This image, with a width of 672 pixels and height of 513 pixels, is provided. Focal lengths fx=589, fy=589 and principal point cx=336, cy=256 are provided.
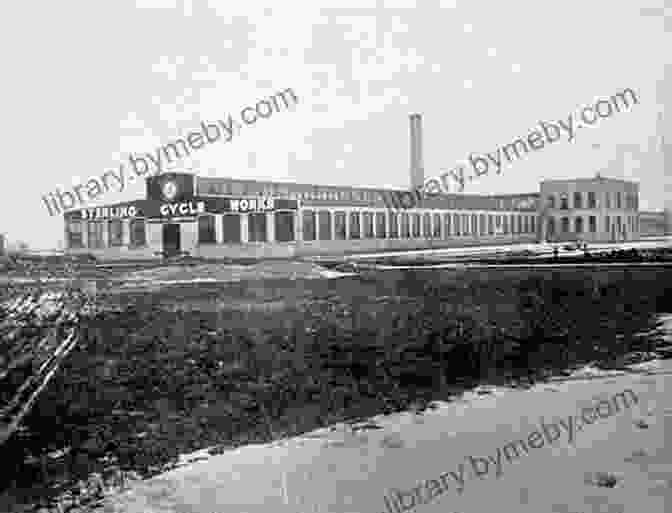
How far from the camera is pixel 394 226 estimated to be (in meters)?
55.2

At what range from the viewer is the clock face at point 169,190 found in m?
44.4

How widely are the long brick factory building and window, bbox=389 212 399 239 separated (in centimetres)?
9

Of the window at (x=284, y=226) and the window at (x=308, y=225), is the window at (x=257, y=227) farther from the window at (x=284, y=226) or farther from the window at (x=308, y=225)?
the window at (x=308, y=225)

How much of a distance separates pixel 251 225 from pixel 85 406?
3620 centimetres

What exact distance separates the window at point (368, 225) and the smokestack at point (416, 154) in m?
10.3

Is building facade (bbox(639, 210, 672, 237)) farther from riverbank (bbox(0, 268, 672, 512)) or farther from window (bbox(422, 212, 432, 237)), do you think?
riverbank (bbox(0, 268, 672, 512))

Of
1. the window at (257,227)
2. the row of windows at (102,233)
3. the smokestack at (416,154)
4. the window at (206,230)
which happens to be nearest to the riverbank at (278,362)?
the window at (257,227)

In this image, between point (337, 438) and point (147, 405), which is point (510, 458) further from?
point (147, 405)

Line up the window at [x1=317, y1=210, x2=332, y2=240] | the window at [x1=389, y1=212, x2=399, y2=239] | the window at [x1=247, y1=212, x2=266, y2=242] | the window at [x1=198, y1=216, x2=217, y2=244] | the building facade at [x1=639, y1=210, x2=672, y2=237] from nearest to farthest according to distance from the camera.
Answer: the window at [x1=247, y1=212, x2=266, y2=242] < the window at [x1=198, y1=216, x2=217, y2=244] < the window at [x1=317, y1=210, x2=332, y2=240] < the window at [x1=389, y1=212, x2=399, y2=239] < the building facade at [x1=639, y1=210, x2=672, y2=237]

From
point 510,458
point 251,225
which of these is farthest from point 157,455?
point 251,225

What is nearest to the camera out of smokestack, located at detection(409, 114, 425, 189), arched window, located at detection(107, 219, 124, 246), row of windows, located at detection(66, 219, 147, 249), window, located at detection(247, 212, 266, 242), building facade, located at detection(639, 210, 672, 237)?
window, located at detection(247, 212, 266, 242)

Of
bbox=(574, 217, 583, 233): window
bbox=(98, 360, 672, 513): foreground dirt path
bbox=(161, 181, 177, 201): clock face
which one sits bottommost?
bbox=(98, 360, 672, 513): foreground dirt path

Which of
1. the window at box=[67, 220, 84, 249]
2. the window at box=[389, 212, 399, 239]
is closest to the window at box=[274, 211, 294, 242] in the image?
the window at box=[389, 212, 399, 239]

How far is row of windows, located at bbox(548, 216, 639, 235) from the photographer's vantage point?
7044 cm
